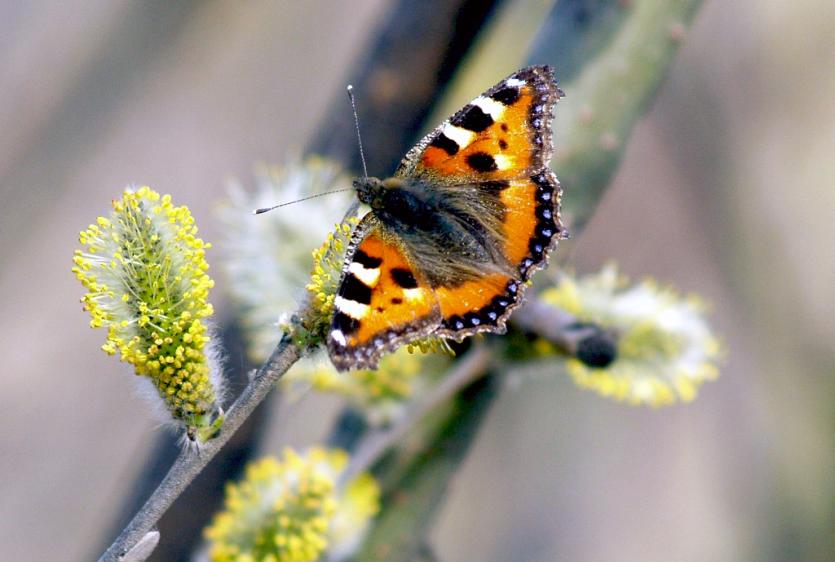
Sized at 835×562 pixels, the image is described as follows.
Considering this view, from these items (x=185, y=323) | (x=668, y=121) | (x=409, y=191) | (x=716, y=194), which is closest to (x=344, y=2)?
(x=668, y=121)

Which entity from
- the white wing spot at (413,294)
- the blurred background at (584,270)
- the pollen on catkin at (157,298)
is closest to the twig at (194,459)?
the pollen on catkin at (157,298)

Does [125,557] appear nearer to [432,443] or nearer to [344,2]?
[432,443]

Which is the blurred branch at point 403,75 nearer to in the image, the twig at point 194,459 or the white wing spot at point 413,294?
the white wing spot at point 413,294

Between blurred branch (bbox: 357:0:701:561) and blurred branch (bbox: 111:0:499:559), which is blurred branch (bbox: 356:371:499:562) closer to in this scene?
blurred branch (bbox: 357:0:701:561)

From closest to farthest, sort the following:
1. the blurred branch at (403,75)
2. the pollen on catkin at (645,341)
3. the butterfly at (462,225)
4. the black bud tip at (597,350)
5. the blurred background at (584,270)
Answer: the butterfly at (462,225) → the black bud tip at (597,350) → the pollen on catkin at (645,341) → the blurred branch at (403,75) → the blurred background at (584,270)

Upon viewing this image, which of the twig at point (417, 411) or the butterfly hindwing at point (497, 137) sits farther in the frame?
the twig at point (417, 411)

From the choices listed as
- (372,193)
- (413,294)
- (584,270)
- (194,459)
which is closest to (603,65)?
(372,193)
